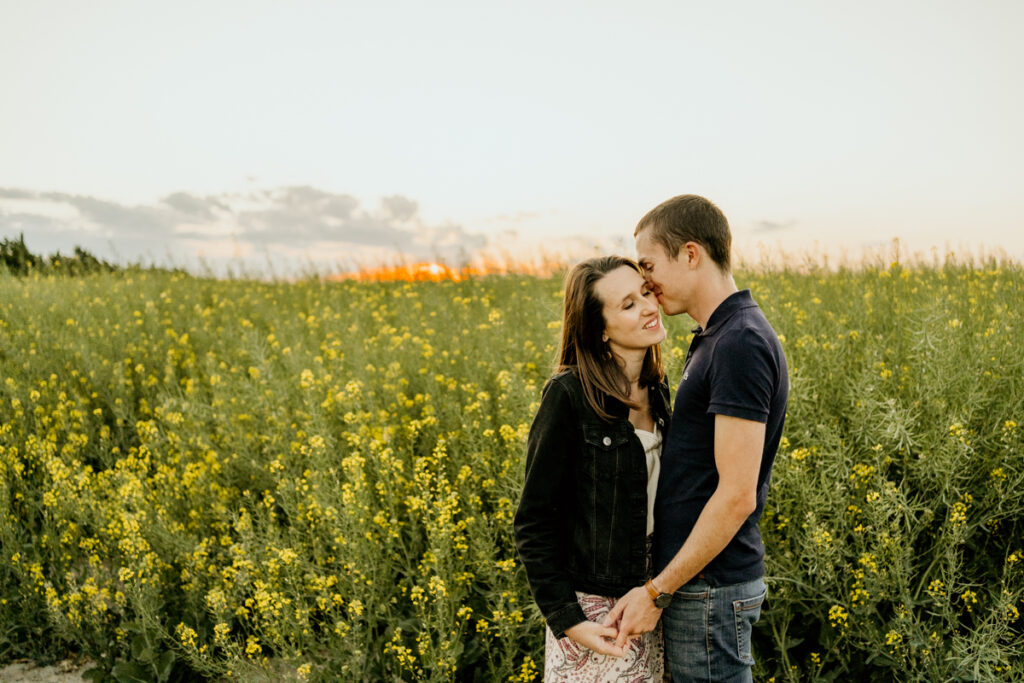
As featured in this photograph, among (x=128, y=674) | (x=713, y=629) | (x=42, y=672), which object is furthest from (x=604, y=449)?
(x=42, y=672)

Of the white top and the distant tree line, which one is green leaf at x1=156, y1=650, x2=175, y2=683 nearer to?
the white top

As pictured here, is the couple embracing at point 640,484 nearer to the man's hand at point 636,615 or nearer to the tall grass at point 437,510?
the man's hand at point 636,615

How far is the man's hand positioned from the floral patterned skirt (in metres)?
0.10

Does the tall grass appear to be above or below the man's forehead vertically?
below

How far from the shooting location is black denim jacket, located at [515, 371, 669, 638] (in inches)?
76.0

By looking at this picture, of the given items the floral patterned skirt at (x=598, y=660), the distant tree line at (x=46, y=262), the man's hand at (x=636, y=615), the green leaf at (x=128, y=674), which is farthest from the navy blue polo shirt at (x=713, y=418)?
the distant tree line at (x=46, y=262)

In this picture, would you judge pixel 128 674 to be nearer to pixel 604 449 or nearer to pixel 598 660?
pixel 598 660

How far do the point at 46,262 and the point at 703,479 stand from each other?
18149mm

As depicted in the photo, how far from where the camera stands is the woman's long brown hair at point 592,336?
195 centimetres

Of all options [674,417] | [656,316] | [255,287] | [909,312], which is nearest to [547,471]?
[674,417]

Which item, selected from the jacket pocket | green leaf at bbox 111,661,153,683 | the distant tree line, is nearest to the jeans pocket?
the jacket pocket

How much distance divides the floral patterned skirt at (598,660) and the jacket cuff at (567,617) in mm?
65

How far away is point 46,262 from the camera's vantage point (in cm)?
1598

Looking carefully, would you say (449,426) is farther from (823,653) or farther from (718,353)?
(718,353)
